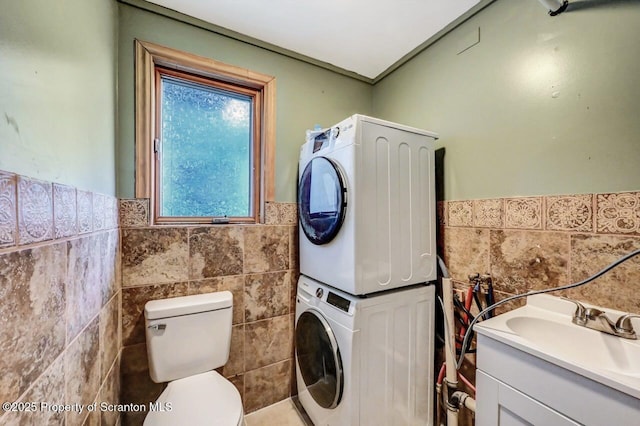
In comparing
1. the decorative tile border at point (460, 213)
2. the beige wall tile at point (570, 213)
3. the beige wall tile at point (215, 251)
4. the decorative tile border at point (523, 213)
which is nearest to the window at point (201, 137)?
the beige wall tile at point (215, 251)

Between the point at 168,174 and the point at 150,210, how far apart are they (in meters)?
0.27

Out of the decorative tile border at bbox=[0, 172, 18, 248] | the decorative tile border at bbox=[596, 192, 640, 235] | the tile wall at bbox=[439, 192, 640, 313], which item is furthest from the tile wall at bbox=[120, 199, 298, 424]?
the decorative tile border at bbox=[596, 192, 640, 235]

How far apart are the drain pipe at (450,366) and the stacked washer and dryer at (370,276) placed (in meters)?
0.09

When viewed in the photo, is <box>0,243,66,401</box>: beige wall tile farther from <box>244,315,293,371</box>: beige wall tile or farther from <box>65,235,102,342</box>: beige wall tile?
<box>244,315,293,371</box>: beige wall tile

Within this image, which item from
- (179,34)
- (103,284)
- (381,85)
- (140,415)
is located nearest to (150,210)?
(103,284)

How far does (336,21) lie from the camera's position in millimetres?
1534

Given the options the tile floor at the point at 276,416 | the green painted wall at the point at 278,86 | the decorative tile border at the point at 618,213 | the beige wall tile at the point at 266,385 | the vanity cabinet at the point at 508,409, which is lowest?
the tile floor at the point at 276,416

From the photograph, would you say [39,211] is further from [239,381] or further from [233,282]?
[239,381]

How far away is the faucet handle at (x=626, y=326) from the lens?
882 mm

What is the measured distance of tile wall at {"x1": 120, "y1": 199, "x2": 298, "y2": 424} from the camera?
1410 millimetres

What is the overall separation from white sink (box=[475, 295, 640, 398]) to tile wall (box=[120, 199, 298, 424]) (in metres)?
1.26

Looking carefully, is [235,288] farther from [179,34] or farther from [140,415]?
[179,34]

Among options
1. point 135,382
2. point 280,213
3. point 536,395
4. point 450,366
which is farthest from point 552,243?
point 135,382

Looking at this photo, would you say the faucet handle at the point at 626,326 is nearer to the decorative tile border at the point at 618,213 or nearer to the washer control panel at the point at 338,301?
the decorative tile border at the point at 618,213
